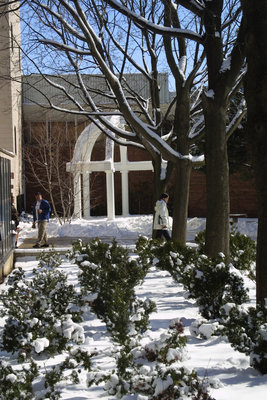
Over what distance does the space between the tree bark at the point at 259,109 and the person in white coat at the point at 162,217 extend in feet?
22.2

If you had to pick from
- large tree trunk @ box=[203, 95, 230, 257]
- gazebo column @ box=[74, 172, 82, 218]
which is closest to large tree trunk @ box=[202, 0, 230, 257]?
large tree trunk @ box=[203, 95, 230, 257]

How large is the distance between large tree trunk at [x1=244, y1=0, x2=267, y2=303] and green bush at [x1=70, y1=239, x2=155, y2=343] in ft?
4.08

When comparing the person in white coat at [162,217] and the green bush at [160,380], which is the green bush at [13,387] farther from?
the person in white coat at [162,217]

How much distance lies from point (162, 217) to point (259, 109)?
280 inches

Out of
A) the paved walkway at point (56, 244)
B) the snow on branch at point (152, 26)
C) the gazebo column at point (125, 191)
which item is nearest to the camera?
the snow on branch at point (152, 26)

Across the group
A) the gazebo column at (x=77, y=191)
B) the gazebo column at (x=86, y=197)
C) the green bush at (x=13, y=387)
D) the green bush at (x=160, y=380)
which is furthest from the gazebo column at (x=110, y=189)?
the green bush at (x=13, y=387)

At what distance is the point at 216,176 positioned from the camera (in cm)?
820

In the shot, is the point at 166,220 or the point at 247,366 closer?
the point at 247,366

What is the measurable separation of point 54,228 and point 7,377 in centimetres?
1750

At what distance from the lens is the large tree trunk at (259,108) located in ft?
16.7

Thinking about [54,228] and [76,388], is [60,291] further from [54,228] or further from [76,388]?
[54,228]

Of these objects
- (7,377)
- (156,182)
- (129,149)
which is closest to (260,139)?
(7,377)

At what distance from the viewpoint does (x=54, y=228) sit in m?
20.6

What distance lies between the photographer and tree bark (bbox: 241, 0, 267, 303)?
200 inches
